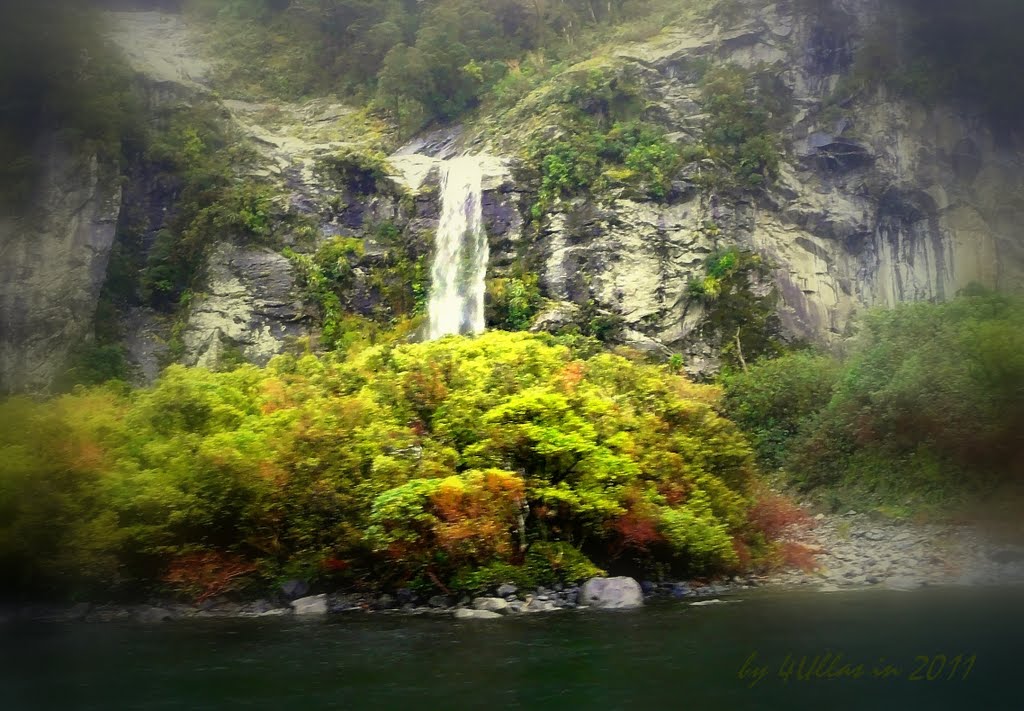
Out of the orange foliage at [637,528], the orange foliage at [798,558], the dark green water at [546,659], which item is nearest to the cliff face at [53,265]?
the dark green water at [546,659]

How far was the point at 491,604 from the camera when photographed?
19625mm

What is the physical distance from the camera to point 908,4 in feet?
153

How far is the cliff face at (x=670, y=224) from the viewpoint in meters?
39.8

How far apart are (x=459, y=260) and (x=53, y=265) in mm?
20418

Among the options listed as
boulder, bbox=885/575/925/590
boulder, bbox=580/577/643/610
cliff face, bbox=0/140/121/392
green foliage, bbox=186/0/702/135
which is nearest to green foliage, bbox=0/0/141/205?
cliff face, bbox=0/140/121/392

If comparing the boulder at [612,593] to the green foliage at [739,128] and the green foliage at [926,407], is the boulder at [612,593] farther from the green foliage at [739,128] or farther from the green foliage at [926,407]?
the green foliage at [739,128]

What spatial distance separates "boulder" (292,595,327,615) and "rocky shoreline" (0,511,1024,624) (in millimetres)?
26

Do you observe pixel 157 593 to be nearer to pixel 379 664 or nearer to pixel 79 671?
pixel 79 671

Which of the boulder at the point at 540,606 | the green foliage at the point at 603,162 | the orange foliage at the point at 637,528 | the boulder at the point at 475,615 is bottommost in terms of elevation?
the boulder at the point at 540,606

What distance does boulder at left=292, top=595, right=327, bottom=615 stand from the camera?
65.7 feet

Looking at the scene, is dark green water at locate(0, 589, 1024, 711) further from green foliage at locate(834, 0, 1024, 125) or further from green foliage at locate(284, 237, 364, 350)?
green foliage at locate(834, 0, 1024, 125)

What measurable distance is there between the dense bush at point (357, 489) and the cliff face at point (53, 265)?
17.5m

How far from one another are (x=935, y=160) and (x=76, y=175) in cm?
4779

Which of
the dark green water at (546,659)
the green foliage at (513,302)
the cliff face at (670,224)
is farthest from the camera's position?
the green foliage at (513,302)
